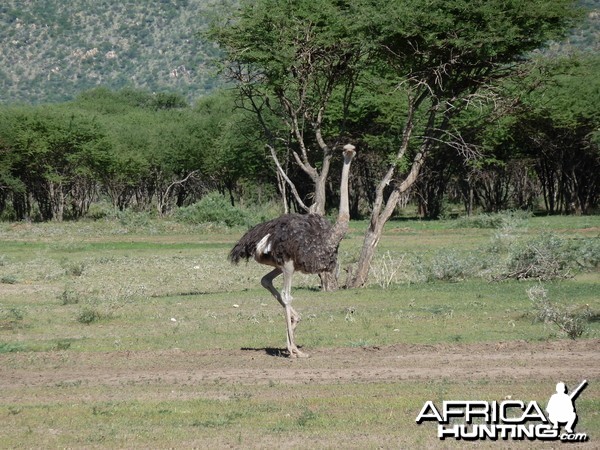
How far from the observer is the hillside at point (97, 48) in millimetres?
133375

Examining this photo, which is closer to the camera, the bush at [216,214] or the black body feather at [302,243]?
the black body feather at [302,243]

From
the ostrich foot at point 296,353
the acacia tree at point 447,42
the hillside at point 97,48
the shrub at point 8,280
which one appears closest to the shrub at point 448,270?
the acacia tree at point 447,42

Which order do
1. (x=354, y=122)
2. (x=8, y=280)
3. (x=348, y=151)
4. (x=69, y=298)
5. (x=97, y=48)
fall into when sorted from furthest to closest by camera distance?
(x=97, y=48), (x=354, y=122), (x=8, y=280), (x=69, y=298), (x=348, y=151)

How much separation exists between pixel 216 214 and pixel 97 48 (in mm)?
89396

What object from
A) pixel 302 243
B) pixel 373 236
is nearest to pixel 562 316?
pixel 302 243

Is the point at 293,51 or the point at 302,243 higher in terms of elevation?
the point at 293,51

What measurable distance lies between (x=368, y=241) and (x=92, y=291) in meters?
7.04

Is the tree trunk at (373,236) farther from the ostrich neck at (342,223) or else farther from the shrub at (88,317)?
the ostrich neck at (342,223)

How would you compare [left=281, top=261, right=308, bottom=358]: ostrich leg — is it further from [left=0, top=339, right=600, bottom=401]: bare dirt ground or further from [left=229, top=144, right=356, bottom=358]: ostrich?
[left=0, top=339, right=600, bottom=401]: bare dirt ground

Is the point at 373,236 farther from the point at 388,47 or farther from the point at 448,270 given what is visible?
the point at 388,47

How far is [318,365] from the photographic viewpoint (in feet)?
46.1

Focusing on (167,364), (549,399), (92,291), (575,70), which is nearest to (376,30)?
(575,70)

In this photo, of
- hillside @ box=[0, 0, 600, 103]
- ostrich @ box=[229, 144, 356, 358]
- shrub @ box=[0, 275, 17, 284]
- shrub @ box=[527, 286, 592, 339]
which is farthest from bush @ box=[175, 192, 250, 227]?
hillside @ box=[0, 0, 600, 103]

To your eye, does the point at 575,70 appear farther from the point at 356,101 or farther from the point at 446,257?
the point at 356,101
